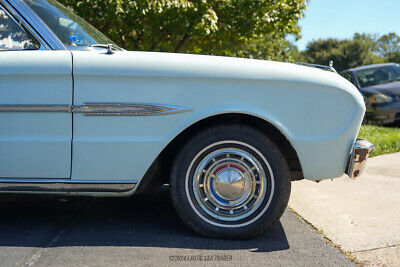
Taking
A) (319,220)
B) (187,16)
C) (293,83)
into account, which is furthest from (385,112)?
(293,83)

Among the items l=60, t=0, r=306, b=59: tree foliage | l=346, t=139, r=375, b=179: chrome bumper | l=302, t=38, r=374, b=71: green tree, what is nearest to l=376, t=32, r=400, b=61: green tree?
l=302, t=38, r=374, b=71: green tree

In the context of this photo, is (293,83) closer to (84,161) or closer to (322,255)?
(322,255)

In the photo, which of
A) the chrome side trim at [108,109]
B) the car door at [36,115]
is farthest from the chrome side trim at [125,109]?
the car door at [36,115]

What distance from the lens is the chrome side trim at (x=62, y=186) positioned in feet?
9.93

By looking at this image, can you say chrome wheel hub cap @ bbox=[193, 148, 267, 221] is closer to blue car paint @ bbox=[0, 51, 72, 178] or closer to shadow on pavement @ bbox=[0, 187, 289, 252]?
shadow on pavement @ bbox=[0, 187, 289, 252]

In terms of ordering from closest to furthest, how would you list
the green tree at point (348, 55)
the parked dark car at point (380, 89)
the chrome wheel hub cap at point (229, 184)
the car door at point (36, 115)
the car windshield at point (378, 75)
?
the car door at point (36, 115)
the chrome wheel hub cap at point (229, 184)
the parked dark car at point (380, 89)
the car windshield at point (378, 75)
the green tree at point (348, 55)

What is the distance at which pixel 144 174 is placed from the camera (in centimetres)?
306

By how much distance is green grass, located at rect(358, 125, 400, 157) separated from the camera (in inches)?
255

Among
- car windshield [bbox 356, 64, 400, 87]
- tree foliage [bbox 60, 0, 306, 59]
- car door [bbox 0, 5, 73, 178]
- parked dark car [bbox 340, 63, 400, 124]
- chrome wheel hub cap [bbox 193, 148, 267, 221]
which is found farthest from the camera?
car windshield [bbox 356, 64, 400, 87]

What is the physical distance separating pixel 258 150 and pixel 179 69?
0.76 metres

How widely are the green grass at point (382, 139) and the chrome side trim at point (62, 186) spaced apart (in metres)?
4.39

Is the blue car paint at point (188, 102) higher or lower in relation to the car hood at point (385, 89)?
higher

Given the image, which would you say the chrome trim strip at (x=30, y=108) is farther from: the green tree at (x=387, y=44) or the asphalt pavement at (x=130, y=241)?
the green tree at (x=387, y=44)

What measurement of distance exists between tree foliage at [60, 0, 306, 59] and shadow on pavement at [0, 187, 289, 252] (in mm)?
6235
